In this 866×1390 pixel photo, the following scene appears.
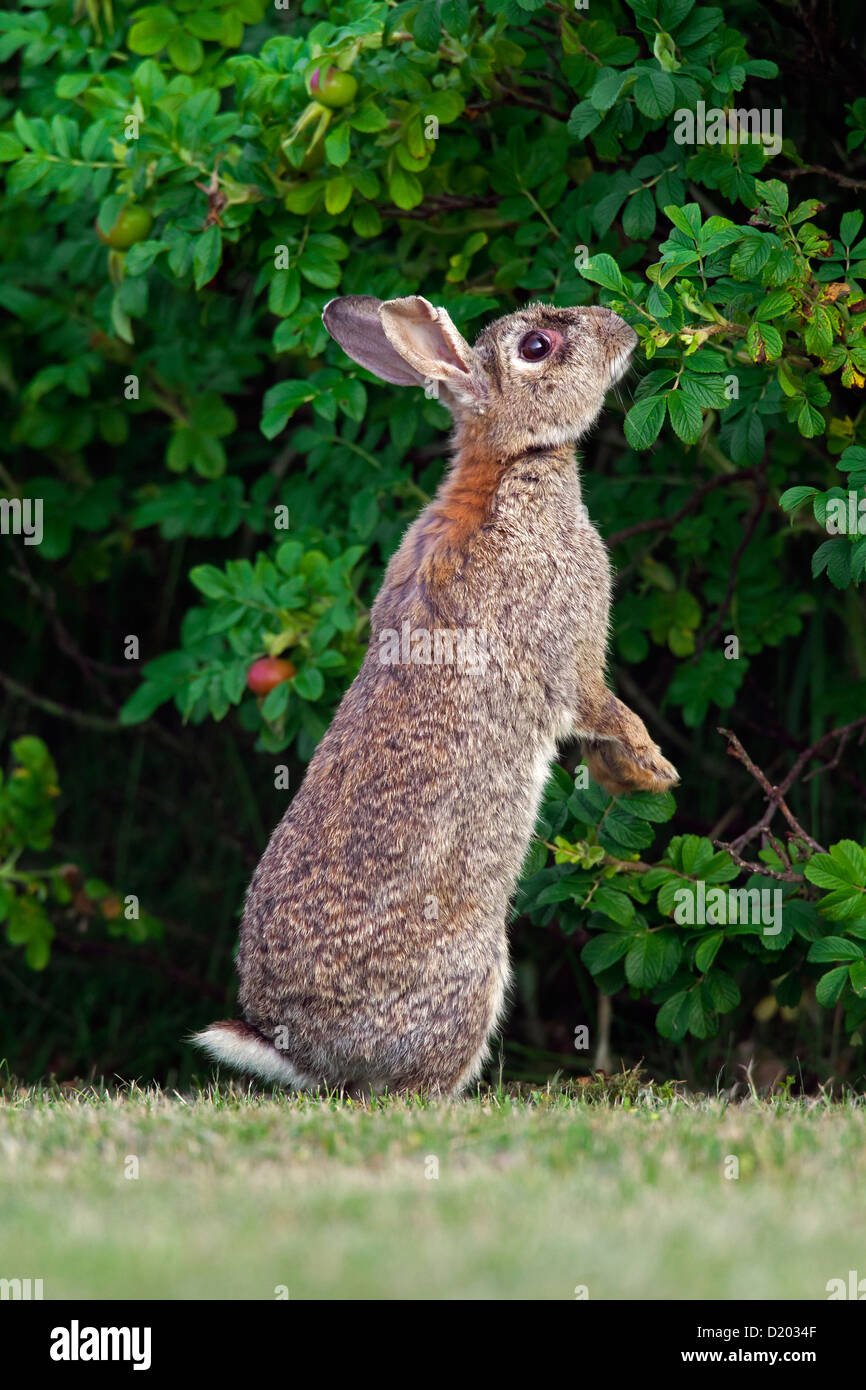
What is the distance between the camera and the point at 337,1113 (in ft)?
15.3

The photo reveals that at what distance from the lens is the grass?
3.14 metres

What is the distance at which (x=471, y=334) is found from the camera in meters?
6.74

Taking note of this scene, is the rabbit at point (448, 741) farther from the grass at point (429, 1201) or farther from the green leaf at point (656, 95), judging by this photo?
the green leaf at point (656, 95)

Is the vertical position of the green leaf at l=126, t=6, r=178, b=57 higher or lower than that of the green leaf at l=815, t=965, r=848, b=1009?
higher

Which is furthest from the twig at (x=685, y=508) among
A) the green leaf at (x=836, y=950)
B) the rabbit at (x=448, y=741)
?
the green leaf at (x=836, y=950)

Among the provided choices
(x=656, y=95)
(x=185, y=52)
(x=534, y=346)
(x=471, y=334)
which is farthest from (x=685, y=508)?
(x=185, y=52)

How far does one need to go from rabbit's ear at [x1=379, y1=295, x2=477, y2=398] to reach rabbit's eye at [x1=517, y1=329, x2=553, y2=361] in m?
0.19

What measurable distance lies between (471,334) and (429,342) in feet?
3.02

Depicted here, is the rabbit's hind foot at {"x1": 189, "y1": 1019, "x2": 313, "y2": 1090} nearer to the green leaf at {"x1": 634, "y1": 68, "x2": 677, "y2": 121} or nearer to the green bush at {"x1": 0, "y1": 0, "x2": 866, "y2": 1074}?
the green bush at {"x1": 0, "y1": 0, "x2": 866, "y2": 1074}

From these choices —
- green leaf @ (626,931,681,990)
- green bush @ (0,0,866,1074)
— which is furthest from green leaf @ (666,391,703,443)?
green leaf @ (626,931,681,990)

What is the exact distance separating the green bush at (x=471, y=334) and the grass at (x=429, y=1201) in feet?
4.81

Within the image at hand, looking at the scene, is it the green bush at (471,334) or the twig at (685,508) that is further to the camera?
the twig at (685,508)

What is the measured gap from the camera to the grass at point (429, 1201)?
10.3 ft

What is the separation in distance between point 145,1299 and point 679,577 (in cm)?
497
